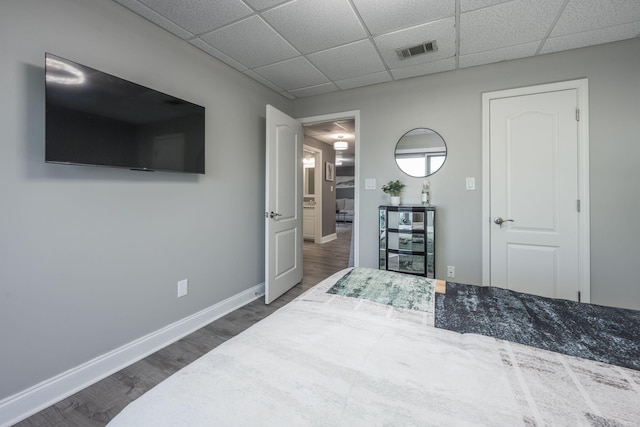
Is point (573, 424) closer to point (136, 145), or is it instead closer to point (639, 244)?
point (136, 145)

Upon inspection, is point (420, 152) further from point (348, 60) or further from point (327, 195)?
point (327, 195)

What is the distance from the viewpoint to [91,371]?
162cm

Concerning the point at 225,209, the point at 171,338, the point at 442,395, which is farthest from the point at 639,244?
the point at 171,338

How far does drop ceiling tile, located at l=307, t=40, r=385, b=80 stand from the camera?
2285 millimetres

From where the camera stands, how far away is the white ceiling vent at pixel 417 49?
2220mm

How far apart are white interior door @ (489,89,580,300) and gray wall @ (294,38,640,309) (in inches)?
5.1

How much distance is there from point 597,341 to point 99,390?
2390 mm

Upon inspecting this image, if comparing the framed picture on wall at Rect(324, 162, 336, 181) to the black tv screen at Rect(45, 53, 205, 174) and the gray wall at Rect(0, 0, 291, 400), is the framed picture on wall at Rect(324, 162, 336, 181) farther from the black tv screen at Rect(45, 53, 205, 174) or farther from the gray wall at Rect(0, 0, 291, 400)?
the black tv screen at Rect(45, 53, 205, 174)

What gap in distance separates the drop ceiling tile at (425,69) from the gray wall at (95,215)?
1.70 metres

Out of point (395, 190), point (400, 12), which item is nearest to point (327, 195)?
point (395, 190)

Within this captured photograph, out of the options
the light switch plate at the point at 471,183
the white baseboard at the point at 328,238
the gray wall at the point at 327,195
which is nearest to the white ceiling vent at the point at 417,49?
the light switch plate at the point at 471,183

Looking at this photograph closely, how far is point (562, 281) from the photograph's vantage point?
235 cm

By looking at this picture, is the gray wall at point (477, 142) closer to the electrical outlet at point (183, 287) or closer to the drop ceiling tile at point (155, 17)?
the drop ceiling tile at point (155, 17)

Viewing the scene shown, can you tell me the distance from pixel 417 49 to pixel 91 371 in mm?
3309
